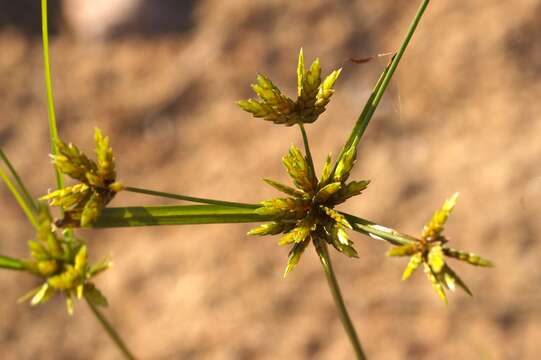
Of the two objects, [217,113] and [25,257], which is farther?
[217,113]

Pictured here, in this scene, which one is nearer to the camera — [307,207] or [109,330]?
[307,207]

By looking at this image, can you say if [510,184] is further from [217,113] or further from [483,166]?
[217,113]

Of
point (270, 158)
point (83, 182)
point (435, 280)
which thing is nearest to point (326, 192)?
point (435, 280)

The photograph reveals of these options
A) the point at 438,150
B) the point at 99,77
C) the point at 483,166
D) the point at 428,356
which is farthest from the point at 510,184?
the point at 99,77

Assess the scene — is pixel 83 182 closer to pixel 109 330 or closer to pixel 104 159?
pixel 104 159

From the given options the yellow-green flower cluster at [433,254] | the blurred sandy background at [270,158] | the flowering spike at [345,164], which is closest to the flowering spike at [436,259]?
the yellow-green flower cluster at [433,254]

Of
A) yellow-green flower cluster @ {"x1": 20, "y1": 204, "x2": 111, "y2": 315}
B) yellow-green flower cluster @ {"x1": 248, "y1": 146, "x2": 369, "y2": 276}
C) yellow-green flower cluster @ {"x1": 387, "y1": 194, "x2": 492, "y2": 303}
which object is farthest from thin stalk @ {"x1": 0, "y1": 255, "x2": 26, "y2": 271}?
yellow-green flower cluster @ {"x1": 387, "y1": 194, "x2": 492, "y2": 303}
